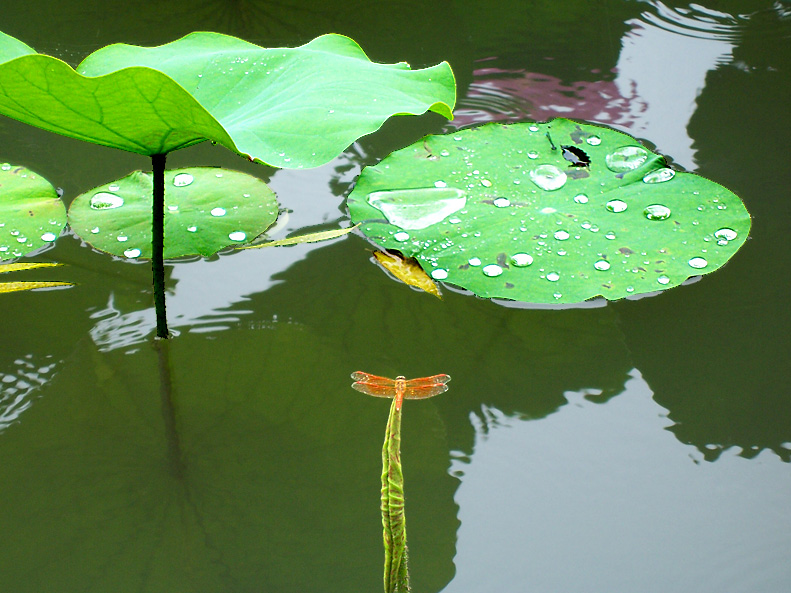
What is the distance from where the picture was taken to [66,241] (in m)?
1.33

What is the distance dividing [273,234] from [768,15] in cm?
177

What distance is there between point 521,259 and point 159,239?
60 cm

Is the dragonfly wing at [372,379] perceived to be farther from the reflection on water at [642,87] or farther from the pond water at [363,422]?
the reflection on water at [642,87]

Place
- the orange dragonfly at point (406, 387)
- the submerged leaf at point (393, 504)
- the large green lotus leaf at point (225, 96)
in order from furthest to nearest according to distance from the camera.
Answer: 1. the orange dragonfly at point (406, 387)
2. the large green lotus leaf at point (225, 96)
3. the submerged leaf at point (393, 504)

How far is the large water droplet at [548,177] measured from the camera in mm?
1367

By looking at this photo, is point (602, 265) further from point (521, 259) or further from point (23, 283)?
point (23, 283)

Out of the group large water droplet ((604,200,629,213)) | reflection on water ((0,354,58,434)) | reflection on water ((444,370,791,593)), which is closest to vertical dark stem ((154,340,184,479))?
reflection on water ((0,354,58,434))

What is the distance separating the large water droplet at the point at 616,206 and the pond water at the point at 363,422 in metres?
0.19

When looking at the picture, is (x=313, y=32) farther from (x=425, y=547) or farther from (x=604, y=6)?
(x=425, y=547)

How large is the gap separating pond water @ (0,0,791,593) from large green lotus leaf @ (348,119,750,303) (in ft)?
0.25

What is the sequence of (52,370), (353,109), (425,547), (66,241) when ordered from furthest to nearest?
1. (66,241)
2. (52,370)
3. (353,109)
4. (425,547)

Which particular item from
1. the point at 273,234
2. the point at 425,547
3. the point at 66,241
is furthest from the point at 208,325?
the point at 425,547

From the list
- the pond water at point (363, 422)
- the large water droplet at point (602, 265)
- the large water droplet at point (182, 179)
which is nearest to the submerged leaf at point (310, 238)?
the pond water at point (363, 422)

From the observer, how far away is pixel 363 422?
1.04m
